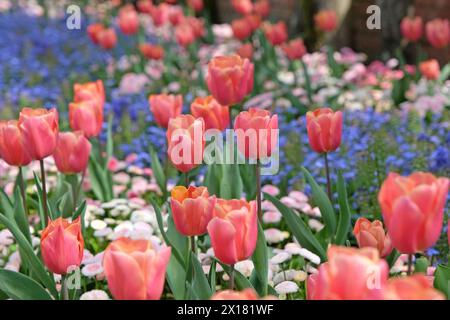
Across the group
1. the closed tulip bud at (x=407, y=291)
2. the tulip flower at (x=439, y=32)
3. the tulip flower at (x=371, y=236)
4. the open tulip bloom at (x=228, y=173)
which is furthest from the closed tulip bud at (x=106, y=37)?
the closed tulip bud at (x=407, y=291)

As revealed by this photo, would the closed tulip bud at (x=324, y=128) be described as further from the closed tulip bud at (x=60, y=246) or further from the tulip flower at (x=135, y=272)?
the tulip flower at (x=135, y=272)

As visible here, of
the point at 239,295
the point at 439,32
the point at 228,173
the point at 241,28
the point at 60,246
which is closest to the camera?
the point at 239,295

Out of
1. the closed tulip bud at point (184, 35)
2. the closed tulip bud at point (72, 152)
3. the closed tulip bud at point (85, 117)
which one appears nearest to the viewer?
the closed tulip bud at point (72, 152)

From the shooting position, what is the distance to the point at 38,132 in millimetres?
1911

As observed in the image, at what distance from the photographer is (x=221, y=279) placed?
2.32m

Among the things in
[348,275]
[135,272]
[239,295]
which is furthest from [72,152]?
[348,275]

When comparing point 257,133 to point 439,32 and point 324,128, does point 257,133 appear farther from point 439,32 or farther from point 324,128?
point 439,32

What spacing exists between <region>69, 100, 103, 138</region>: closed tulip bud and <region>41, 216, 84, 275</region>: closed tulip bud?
2.66ft

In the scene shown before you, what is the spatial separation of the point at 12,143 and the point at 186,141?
0.44 m

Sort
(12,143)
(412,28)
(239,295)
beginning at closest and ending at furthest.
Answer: (239,295) → (12,143) → (412,28)

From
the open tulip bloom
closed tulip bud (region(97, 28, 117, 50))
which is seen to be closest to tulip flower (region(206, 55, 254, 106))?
the open tulip bloom

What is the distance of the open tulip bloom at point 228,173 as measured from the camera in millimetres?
1321

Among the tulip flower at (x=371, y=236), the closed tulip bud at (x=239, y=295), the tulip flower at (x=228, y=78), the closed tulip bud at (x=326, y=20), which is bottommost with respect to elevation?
the tulip flower at (x=371, y=236)

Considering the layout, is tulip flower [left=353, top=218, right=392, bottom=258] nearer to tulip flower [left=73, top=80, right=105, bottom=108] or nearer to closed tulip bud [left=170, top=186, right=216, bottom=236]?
closed tulip bud [left=170, top=186, right=216, bottom=236]
